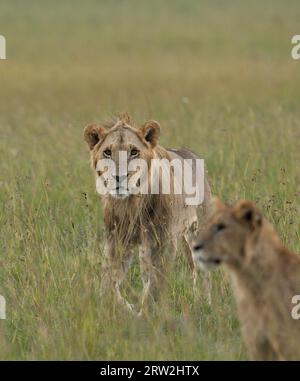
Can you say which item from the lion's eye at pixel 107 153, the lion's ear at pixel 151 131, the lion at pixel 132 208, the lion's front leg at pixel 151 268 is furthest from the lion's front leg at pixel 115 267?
the lion's ear at pixel 151 131

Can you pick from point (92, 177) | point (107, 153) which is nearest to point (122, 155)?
point (107, 153)

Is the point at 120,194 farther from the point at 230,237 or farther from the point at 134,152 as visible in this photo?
the point at 230,237

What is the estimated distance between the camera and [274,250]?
456 centimetres

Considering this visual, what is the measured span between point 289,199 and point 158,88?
12.6 meters

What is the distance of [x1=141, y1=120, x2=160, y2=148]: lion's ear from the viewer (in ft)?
21.4

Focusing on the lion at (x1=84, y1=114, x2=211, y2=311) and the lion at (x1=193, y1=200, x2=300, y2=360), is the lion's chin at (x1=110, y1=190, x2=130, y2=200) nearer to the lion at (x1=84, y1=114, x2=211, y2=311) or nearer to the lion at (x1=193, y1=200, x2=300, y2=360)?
the lion at (x1=84, y1=114, x2=211, y2=311)

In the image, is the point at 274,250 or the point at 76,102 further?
the point at 76,102

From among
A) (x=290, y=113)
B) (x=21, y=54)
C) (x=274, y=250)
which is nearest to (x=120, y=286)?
(x=274, y=250)

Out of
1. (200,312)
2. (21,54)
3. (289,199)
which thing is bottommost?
(200,312)

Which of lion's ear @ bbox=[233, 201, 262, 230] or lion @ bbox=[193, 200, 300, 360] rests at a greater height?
lion's ear @ bbox=[233, 201, 262, 230]

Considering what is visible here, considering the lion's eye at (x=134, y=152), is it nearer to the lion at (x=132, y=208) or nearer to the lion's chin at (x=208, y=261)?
the lion at (x=132, y=208)

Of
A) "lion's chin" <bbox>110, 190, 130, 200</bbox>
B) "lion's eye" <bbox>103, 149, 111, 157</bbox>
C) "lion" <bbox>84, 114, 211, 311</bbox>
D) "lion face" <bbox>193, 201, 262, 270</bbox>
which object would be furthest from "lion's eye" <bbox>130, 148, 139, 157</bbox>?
"lion face" <bbox>193, 201, 262, 270</bbox>
